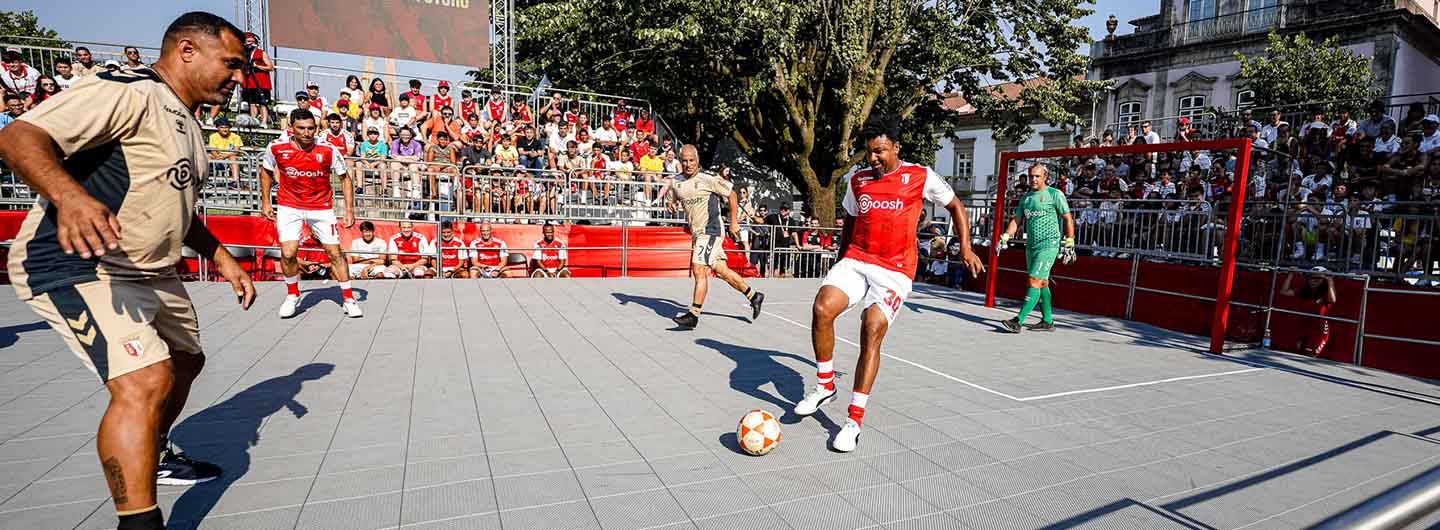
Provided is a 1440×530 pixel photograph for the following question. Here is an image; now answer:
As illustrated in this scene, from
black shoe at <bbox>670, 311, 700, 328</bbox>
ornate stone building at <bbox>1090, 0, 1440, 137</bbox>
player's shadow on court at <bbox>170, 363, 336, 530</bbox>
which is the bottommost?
player's shadow on court at <bbox>170, 363, 336, 530</bbox>

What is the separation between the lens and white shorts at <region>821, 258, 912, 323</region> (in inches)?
172

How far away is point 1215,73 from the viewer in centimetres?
3095

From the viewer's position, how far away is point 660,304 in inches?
383

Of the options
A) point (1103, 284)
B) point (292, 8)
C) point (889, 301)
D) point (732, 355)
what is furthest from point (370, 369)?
point (292, 8)

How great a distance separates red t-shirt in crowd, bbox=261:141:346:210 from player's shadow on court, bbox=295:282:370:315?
118cm

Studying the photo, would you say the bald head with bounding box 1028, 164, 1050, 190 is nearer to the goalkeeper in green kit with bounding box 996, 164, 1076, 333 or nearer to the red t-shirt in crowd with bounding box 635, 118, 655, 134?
the goalkeeper in green kit with bounding box 996, 164, 1076, 333

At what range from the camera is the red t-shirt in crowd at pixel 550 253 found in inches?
518

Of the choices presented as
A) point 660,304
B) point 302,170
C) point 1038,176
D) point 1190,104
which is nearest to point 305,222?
point 302,170

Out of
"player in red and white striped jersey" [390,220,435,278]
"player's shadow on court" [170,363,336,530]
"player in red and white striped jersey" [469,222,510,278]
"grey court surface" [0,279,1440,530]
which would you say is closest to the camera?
"player's shadow on court" [170,363,336,530]

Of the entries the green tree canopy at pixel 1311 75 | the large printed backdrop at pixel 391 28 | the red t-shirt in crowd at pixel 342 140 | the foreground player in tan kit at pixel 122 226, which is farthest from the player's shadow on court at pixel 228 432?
the green tree canopy at pixel 1311 75

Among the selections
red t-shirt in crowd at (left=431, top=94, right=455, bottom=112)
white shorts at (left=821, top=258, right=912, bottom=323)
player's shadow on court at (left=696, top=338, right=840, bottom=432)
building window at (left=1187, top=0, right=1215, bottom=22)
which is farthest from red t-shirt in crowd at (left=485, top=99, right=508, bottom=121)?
building window at (left=1187, top=0, right=1215, bottom=22)

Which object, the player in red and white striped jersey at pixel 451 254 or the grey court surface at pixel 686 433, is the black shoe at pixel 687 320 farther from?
the player in red and white striped jersey at pixel 451 254

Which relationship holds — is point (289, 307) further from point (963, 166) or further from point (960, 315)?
point (963, 166)

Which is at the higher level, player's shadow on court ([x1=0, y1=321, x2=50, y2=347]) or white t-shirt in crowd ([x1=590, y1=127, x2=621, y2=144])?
white t-shirt in crowd ([x1=590, y1=127, x2=621, y2=144])
